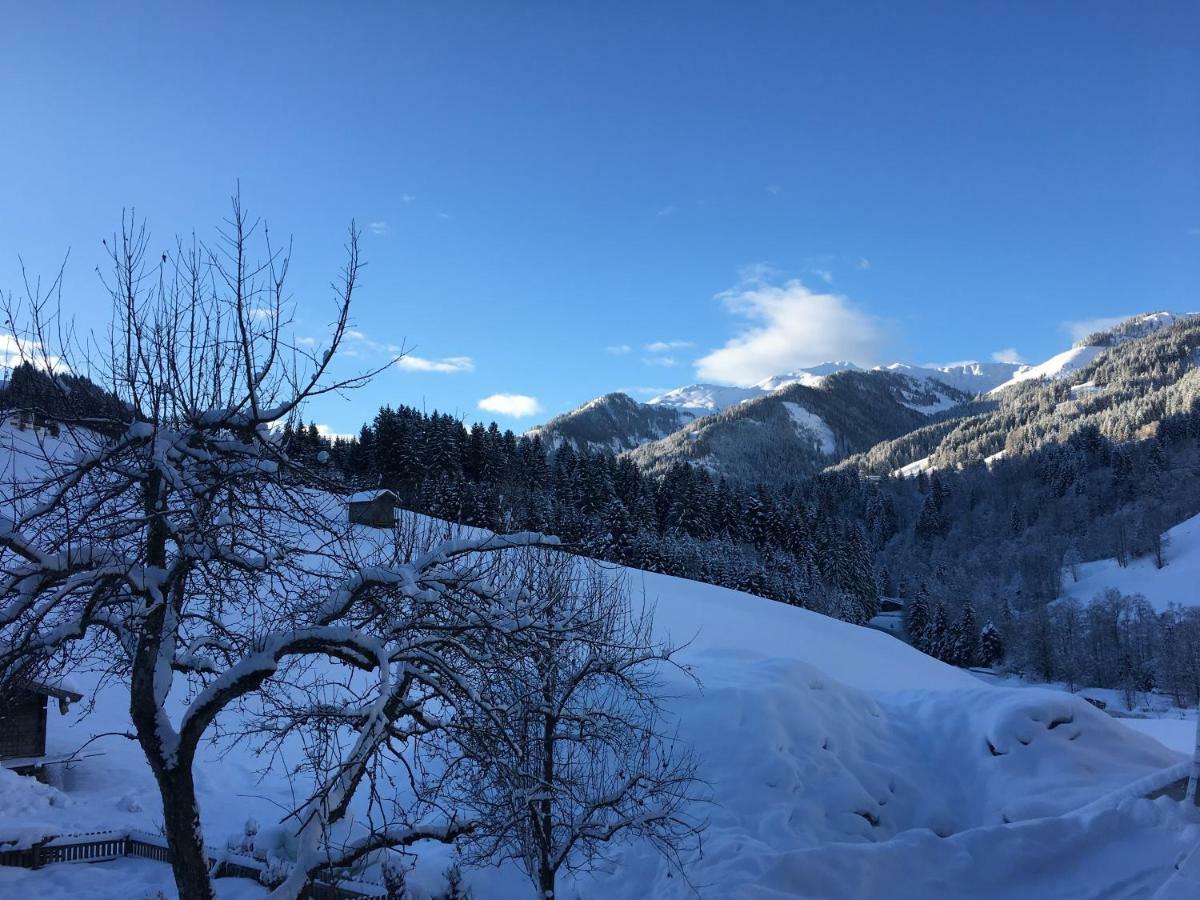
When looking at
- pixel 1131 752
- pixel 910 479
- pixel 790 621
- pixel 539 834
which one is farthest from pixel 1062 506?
pixel 539 834

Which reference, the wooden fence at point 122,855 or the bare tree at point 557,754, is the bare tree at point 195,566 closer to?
the bare tree at point 557,754

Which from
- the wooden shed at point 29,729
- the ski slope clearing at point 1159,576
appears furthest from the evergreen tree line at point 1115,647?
the wooden shed at point 29,729

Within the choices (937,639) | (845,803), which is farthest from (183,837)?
(937,639)

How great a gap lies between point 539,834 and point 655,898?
4.24m

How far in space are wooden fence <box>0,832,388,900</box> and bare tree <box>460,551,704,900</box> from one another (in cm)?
183

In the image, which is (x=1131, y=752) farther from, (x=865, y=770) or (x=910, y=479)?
(x=910, y=479)

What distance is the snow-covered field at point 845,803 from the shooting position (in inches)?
409

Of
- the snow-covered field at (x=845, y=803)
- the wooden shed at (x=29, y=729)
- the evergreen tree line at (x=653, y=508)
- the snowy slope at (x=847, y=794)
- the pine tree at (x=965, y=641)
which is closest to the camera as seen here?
Answer: the snow-covered field at (x=845, y=803)

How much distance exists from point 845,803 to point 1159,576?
110m

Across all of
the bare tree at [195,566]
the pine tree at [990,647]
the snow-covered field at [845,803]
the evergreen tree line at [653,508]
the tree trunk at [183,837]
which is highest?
the evergreen tree line at [653,508]

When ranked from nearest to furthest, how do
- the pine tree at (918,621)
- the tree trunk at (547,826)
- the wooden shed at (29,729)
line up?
the tree trunk at (547,826)
the wooden shed at (29,729)
the pine tree at (918,621)

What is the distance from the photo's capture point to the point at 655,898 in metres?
10.3

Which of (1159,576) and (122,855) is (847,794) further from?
(1159,576)

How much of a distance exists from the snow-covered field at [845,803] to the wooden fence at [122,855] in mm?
261
